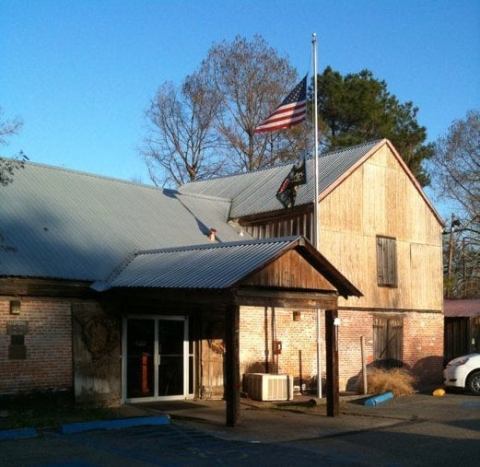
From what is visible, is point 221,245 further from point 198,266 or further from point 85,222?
point 85,222

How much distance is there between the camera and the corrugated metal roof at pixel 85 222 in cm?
1662

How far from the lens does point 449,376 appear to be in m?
22.3

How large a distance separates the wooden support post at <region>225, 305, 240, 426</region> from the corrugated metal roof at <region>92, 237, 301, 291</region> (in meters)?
0.75

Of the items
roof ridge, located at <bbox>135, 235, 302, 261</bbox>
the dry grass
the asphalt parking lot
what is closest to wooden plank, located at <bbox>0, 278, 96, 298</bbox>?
roof ridge, located at <bbox>135, 235, 302, 261</bbox>

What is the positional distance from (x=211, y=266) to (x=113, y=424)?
366cm

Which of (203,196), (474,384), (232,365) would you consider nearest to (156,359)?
(232,365)

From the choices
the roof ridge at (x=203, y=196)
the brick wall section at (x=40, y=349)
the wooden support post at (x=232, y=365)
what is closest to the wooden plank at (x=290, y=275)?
the wooden support post at (x=232, y=365)

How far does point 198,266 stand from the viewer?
1527 centimetres

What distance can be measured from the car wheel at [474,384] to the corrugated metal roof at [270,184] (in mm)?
7284

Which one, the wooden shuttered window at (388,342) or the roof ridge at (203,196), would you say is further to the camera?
the roof ridge at (203,196)

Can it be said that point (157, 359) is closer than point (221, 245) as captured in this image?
No

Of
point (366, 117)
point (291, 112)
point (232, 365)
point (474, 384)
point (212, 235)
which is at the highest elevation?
point (366, 117)

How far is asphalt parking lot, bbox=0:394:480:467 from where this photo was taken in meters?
10.9

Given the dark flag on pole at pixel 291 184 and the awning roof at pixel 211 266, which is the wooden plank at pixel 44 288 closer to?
the awning roof at pixel 211 266
